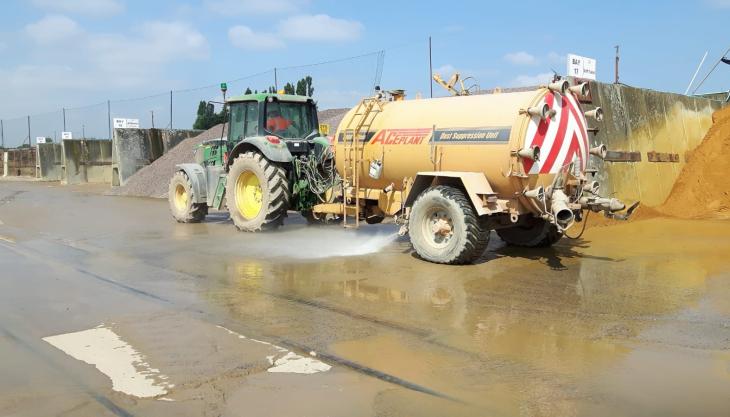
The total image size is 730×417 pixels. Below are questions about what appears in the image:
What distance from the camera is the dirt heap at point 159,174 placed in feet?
71.6

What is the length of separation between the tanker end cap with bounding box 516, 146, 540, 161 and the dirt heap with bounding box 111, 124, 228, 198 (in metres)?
15.8

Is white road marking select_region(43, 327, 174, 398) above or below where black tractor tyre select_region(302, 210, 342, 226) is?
below

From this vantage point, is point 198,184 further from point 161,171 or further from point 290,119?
point 161,171

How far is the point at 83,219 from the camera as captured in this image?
13.7 metres

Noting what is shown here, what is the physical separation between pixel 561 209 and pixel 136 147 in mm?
22048

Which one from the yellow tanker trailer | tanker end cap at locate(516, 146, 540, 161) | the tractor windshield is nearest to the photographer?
tanker end cap at locate(516, 146, 540, 161)

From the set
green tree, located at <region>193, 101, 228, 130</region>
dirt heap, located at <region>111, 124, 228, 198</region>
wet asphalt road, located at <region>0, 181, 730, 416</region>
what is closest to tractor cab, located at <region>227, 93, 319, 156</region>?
wet asphalt road, located at <region>0, 181, 730, 416</region>

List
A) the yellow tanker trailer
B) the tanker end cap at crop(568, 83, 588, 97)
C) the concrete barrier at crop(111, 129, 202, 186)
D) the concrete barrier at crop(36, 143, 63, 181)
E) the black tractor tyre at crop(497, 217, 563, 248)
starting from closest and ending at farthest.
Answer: the yellow tanker trailer, the tanker end cap at crop(568, 83, 588, 97), the black tractor tyre at crop(497, 217, 563, 248), the concrete barrier at crop(111, 129, 202, 186), the concrete barrier at crop(36, 143, 63, 181)

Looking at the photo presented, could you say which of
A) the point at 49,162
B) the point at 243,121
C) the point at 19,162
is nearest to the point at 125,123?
the point at 49,162

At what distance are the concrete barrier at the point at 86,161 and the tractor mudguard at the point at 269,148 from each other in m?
23.0

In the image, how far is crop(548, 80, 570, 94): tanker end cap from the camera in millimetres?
7711

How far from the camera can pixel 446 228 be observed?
791 cm

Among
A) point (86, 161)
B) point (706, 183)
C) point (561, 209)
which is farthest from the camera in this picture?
point (86, 161)

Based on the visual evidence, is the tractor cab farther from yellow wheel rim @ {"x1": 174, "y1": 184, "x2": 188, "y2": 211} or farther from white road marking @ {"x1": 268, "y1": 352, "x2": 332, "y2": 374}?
white road marking @ {"x1": 268, "y1": 352, "x2": 332, "y2": 374}
